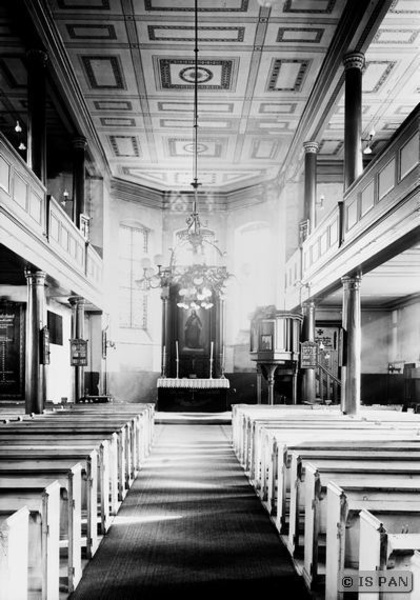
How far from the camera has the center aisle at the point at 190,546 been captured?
13.4 ft

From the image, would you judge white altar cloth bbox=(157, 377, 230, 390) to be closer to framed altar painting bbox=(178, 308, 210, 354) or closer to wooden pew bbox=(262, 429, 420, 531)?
framed altar painting bbox=(178, 308, 210, 354)

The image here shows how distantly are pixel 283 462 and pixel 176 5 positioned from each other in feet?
24.7

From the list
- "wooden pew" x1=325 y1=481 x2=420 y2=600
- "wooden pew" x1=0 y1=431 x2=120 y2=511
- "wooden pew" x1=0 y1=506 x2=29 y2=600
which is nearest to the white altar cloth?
"wooden pew" x1=0 y1=431 x2=120 y2=511

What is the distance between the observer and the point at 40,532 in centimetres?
345

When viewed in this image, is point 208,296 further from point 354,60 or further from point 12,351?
point 354,60

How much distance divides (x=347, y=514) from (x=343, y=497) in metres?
0.10

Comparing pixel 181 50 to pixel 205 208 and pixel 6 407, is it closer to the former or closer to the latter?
pixel 6 407

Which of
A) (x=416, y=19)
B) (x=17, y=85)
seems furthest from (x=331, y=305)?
(x=17, y=85)

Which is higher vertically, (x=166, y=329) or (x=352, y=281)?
(x=352, y=281)

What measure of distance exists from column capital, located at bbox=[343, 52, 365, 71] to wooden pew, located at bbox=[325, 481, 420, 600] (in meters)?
8.32

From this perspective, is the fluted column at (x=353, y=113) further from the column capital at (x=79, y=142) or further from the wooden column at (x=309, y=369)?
the column capital at (x=79, y=142)

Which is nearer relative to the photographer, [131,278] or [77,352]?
[77,352]

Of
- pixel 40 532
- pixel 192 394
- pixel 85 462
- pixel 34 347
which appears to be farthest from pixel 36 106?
pixel 192 394

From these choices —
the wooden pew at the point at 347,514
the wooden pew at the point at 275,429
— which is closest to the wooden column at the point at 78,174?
the wooden pew at the point at 275,429
